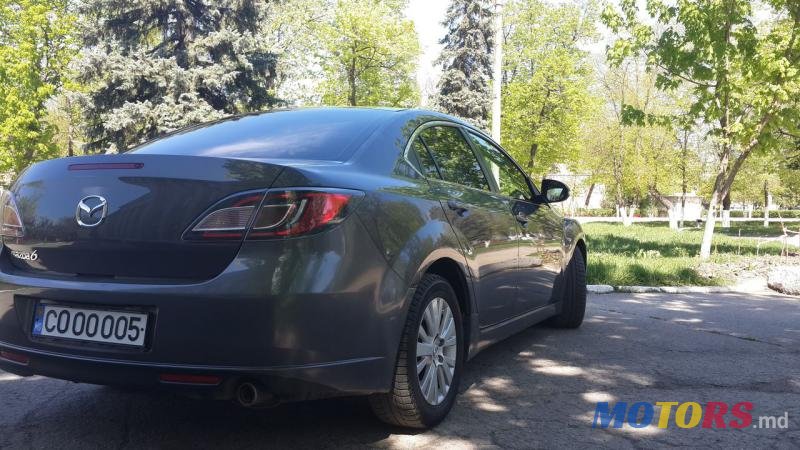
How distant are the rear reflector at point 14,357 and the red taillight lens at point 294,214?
112 centimetres

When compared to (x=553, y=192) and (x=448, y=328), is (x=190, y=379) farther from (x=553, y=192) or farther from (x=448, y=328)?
(x=553, y=192)

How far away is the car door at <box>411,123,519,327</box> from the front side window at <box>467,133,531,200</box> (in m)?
0.19

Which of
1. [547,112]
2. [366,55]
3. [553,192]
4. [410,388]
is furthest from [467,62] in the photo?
[410,388]

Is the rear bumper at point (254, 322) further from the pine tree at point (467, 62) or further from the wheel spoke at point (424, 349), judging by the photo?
the pine tree at point (467, 62)

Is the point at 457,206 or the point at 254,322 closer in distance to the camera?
the point at 254,322

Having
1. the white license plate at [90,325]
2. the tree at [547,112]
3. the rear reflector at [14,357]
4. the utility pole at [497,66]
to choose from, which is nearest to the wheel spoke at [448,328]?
the white license plate at [90,325]

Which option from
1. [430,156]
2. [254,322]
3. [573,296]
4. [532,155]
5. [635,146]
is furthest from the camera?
[635,146]

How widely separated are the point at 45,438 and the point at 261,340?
1.37 meters

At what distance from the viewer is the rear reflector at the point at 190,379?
7.79 feet

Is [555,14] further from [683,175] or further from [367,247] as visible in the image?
[367,247]

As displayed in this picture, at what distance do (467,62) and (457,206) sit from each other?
31.4 metres

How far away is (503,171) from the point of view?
462cm

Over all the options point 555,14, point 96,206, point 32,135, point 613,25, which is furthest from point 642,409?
point 555,14

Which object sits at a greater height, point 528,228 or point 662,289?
point 528,228
